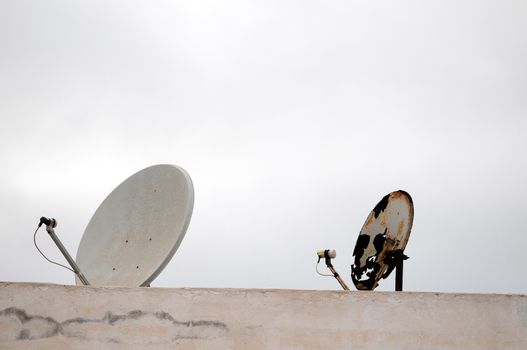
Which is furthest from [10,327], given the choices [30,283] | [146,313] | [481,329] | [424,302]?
[481,329]

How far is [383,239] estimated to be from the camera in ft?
23.0

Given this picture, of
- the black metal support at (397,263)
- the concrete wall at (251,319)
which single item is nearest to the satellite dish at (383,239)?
the black metal support at (397,263)

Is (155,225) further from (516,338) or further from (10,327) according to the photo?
(516,338)

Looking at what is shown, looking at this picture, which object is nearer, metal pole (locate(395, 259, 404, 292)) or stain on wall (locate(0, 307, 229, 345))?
stain on wall (locate(0, 307, 229, 345))

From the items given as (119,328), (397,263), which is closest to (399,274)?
(397,263)

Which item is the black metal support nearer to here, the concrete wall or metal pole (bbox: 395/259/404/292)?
metal pole (bbox: 395/259/404/292)

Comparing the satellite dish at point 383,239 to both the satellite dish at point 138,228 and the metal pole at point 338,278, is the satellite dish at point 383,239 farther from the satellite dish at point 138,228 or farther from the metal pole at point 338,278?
the satellite dish at point 138,228

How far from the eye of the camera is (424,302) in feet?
18.0

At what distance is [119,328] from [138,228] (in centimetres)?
152

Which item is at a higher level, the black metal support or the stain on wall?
the black metal support

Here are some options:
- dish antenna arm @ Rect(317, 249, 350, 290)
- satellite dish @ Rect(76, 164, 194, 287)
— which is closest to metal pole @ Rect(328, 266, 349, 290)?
dish antenna arm @ Rect(317, 249, 350, 290)

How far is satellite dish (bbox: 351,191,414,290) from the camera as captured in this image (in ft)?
21.9

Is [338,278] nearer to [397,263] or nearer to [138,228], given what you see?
[397,263]

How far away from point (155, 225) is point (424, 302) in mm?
2549
